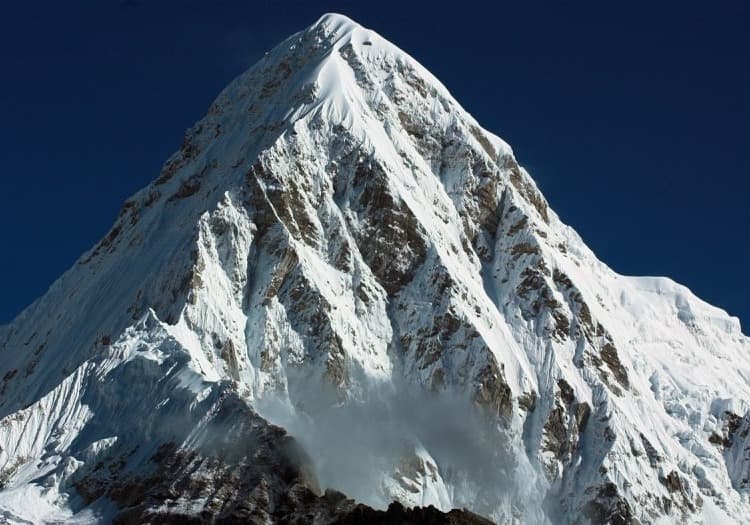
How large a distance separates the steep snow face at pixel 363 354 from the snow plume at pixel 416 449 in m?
0.26

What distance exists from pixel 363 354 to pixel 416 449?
12.9m

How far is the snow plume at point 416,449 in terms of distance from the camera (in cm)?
15188

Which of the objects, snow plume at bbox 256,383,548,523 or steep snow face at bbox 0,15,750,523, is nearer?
steep snow face at bbox 0,15,750,523

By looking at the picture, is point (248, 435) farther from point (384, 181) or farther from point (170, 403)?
point (384, 181)

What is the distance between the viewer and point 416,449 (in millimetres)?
159125

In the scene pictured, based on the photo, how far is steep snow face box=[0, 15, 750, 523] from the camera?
141750 mm

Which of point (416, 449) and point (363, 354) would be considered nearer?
point (416, 449)

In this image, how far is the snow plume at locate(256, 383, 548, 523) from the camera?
151875mm

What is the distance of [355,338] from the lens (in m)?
167

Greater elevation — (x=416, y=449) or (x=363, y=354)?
(x=363, y=354)

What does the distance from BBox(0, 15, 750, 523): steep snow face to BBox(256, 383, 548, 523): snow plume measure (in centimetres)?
26

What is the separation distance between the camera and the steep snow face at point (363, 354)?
5581 inches

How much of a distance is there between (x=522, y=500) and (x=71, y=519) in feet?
177

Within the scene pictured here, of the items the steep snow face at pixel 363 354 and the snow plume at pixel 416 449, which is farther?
the snow plume at pixel 416 449
